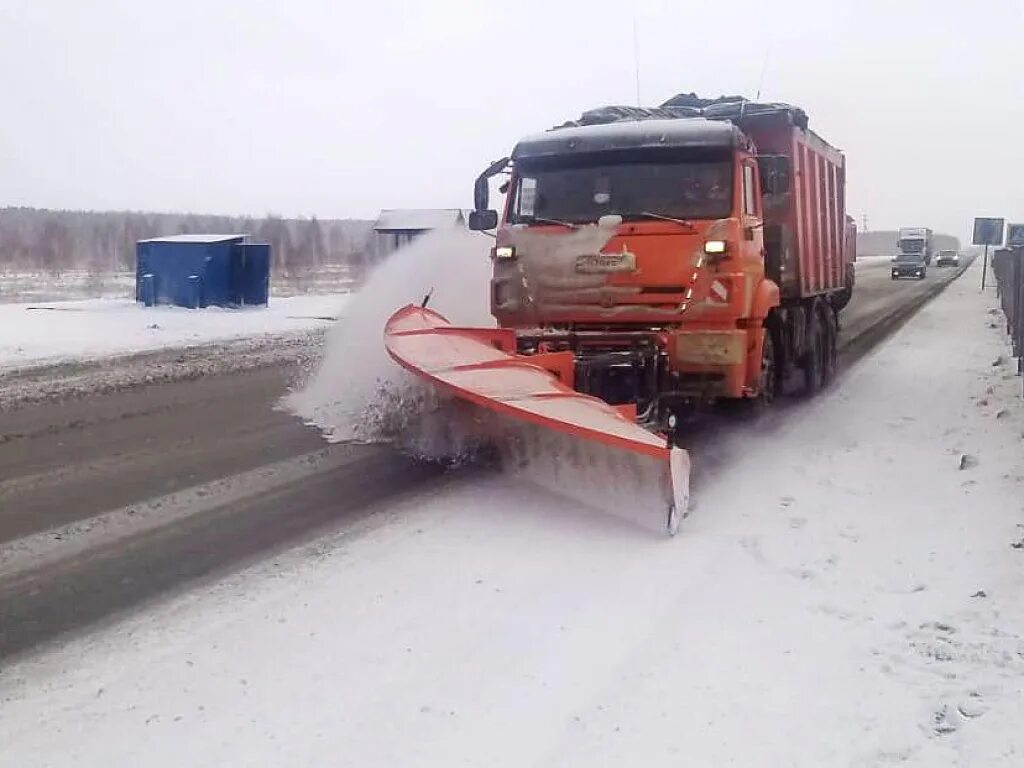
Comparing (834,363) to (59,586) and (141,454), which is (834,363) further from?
(59,586)

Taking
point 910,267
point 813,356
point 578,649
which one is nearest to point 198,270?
point 813,356

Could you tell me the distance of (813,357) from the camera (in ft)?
38.4

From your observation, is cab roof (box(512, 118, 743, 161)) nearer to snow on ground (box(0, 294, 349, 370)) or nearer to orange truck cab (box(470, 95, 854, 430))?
orange truck cab (box(470, 95, 854, 430))

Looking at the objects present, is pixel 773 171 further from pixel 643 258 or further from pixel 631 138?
pixel 643 258

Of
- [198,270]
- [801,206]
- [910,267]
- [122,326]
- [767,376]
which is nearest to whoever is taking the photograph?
[767,376]

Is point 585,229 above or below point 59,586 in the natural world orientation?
above

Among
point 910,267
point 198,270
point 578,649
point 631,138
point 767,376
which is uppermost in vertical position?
point 910,267

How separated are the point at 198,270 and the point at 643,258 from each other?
17.6 m

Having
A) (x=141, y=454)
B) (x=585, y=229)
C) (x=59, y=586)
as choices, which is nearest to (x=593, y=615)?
(x=59, y=586)

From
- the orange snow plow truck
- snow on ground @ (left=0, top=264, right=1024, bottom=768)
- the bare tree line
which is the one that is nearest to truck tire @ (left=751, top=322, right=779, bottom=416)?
the orange snow plow truck

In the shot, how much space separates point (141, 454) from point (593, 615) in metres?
4.69

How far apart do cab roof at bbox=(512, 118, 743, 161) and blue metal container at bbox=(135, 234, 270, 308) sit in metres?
16.3

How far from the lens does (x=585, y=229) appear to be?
309 inches

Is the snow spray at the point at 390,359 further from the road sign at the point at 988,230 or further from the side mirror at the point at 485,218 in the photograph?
the road sign at the point at 988,230
